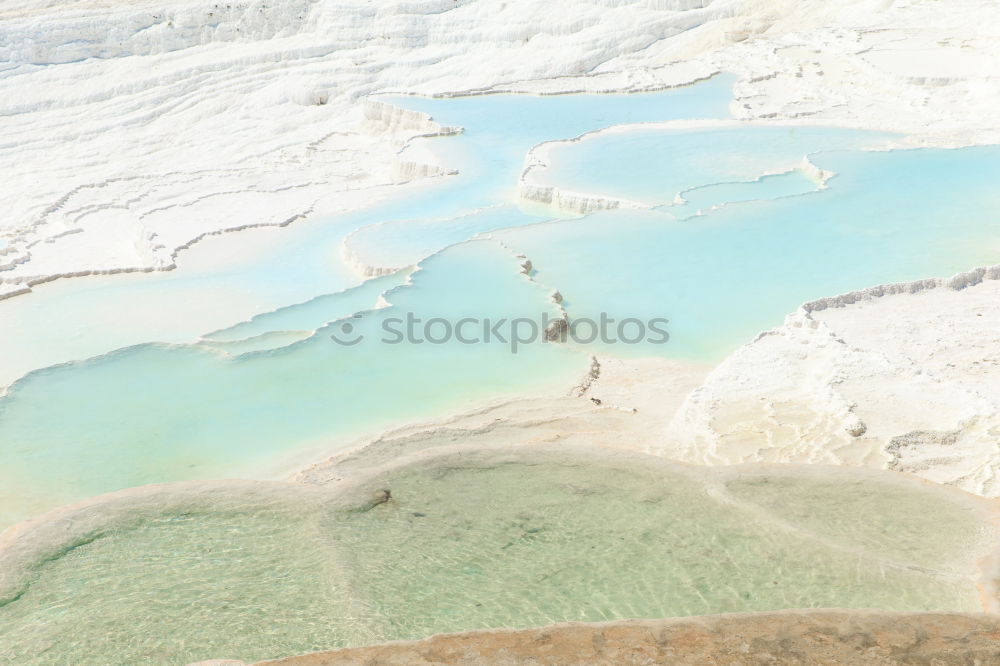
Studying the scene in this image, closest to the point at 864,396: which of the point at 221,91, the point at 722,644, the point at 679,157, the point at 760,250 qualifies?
the point at 722,644

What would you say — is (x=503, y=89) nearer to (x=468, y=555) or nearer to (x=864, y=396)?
(x=864, y=396)

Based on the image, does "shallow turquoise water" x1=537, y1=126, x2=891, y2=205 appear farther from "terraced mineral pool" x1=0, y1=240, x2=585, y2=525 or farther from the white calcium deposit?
"terraced mineral pool" x1=0, y1=240, x2=585, y2=525

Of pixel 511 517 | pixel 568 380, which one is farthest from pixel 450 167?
pixel 511 517

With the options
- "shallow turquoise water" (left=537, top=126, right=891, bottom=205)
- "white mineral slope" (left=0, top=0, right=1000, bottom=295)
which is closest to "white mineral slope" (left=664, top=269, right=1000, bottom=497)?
"shallow turquoise water" (left=537, top=126, right=891, bottom=205)

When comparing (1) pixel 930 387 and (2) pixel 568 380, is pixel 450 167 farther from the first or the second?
(1) pixel 930 387

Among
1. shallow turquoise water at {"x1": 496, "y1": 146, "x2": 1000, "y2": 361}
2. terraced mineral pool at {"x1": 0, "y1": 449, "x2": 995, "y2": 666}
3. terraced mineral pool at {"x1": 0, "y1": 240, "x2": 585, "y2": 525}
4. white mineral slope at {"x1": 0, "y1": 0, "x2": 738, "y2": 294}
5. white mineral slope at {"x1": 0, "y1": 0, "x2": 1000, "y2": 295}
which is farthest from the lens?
white mineral slope at {"x1": 0, "y1": 0, "x2": 1000, "y2": 295}
